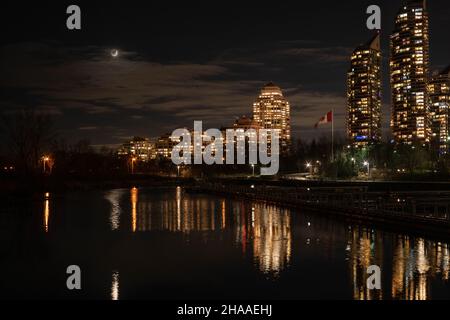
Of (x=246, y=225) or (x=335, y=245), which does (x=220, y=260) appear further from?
(x=246, y=225)

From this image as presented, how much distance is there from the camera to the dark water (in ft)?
47.1

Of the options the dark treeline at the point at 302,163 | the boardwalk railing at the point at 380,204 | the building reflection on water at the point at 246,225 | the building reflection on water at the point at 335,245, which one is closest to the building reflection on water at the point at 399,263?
the building reflection on water at the point at 335,245

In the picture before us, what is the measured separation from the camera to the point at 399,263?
1756 centimetres

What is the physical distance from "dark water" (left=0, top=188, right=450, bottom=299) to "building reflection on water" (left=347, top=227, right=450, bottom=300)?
29mm

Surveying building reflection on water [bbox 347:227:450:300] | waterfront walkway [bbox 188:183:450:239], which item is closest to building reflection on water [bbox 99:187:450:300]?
building reflection on water [bbox 347:227:450:300]

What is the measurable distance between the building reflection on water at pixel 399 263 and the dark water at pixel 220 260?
0.03m

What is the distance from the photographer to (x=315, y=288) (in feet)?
47.8

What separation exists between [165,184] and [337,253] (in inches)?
3480

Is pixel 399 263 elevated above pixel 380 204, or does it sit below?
below

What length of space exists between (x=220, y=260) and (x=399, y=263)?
19.8 feet

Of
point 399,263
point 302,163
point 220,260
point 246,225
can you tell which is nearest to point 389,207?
point 246,225

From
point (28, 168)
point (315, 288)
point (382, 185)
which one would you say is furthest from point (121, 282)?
point (28, 168)

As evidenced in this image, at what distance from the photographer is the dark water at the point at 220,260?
14.4 meters

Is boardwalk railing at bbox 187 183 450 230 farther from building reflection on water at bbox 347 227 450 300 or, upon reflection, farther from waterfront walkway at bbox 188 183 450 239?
building reflection on water at bbox 347 227 450 300
